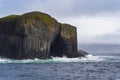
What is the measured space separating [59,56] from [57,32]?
379 inches

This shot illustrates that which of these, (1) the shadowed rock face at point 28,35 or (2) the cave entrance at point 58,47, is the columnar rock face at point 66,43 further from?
(1) the shadowed rock face at point 28,35

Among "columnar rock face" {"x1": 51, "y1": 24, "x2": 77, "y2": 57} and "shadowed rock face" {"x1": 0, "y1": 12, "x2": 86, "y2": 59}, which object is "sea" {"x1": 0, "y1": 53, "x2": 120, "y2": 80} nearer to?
"shadowed rock face" {"x1": 0, "y1": 12, "x2": 86, "y2": 59}

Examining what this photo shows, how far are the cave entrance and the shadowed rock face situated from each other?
3.84 m

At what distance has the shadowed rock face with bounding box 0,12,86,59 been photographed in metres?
132

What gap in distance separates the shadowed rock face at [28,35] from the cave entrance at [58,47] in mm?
3837

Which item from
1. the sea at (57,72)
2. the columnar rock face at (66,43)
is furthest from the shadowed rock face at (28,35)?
the sea at (57,72)

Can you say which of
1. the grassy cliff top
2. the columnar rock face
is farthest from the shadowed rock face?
the columnar rock face

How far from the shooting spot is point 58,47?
148m

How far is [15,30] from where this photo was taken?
439 ft

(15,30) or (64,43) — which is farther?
(64,43)

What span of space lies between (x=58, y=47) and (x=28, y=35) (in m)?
18.6

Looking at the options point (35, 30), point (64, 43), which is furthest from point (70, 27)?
point (35, 30)

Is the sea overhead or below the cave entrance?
below

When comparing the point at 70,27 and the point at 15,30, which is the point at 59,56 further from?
the point at 15,30
